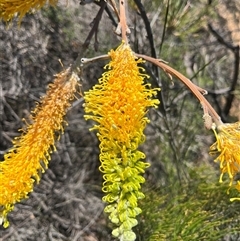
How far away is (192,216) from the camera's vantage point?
128cm

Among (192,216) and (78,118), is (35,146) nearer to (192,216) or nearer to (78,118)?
(192,216)

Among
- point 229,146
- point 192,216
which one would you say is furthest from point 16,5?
point 192,216

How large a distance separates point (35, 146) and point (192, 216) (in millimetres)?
569

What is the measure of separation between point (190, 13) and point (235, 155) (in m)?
1.11

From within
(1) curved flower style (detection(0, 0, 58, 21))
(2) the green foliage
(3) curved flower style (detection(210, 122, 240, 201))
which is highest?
(1) curved flower style (detection(0, 0, 58, 21))

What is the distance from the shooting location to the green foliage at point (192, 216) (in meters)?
1.28

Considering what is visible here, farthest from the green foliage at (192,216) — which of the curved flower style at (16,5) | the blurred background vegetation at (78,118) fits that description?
the curved flower style at (16,5)

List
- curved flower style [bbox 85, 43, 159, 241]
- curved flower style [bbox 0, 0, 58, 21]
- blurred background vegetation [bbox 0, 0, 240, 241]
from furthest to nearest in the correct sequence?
blurred background vegetation [bbox 0, 0, 240, 241] < curved flower style [bbox 0, 0, 58, 21] < curved flower style [bbox 85, 43, 159, 241]

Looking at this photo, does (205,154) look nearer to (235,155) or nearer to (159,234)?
(159,234)

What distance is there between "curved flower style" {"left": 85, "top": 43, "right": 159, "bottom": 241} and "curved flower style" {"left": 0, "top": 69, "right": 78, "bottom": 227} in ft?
0.30

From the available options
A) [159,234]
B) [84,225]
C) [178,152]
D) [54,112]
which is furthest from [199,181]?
[54,112]

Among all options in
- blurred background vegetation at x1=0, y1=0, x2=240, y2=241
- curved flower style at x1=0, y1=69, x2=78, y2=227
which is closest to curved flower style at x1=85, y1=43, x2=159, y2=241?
curved flower style at x1=0, y1=69, x2=78, y2=227

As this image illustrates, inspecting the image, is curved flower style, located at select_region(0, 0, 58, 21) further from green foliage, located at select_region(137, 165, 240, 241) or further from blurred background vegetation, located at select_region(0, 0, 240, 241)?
blurred background vegetation, located at select_region(0, 0, 240, 241)

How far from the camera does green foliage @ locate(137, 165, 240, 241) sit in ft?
4.20
